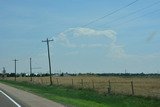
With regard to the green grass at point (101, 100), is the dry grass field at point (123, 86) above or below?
above

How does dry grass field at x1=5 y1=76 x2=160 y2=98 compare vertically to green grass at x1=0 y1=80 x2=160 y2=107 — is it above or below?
above

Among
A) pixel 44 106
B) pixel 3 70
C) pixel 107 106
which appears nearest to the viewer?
pixel 44 106

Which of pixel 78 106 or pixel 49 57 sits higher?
pixel 49 57

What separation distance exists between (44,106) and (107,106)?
4.25 m

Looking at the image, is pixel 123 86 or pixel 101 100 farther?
pixel 123 86

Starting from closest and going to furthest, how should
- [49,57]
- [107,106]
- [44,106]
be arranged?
[44,106], [107,106], [49,57]

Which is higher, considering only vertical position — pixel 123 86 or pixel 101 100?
pixel 123 86

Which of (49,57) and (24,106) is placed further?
(49,57)

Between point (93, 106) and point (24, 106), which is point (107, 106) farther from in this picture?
point (24, 106)

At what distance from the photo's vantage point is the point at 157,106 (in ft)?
75.6

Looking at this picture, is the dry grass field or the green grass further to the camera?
the dry grass field

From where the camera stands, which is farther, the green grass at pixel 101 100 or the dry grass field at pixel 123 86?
the dry grass field at pixel 123 86

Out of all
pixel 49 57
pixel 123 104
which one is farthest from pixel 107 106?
pixel 49 57

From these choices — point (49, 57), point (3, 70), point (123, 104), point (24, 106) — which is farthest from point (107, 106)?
point (3, 70)
